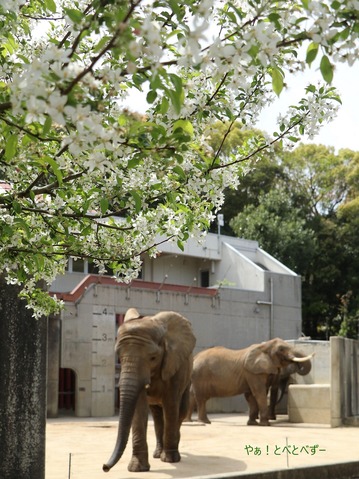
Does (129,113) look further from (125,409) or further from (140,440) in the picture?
(140,440)

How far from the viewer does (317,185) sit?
5200 cm

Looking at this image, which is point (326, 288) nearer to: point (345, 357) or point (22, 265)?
point (345, 357)

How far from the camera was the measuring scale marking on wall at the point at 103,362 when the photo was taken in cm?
2839

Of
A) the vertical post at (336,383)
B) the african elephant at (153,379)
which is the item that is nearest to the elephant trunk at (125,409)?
the african elephant at (153,379)

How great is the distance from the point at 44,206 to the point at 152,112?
1567 mm

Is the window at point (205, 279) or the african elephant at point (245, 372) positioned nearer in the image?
the african elephant at point (245, 372)

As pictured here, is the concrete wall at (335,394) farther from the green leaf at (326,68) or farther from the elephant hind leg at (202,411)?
the green leaf at (326,68)

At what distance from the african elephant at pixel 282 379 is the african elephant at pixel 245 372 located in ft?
0.83

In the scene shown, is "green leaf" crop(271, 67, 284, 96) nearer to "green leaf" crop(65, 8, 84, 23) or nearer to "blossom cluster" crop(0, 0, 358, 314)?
"blossom cluster" crop(0, 0, 358, 314)

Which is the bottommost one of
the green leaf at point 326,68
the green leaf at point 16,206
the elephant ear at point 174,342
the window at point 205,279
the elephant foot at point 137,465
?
the elephant foot at point 137,465

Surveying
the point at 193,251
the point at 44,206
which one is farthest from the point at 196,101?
the point at 193,251

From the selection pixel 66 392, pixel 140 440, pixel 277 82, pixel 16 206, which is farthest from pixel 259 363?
pixel 277 82

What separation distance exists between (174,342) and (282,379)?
1506cm

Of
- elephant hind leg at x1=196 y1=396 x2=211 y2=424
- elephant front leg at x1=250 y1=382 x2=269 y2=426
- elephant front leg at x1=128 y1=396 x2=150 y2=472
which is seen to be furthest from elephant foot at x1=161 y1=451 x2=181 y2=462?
elephant hind leg at x1=196 y1=396 x2=211 y2=424
